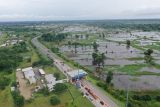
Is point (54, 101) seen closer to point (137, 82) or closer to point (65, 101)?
point (65, 101)

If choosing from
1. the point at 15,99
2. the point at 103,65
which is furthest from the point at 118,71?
the point at 15,99

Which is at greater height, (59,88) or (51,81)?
(59,88)

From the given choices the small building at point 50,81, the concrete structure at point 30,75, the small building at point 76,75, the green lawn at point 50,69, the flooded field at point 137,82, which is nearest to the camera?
the small building at point 50,81

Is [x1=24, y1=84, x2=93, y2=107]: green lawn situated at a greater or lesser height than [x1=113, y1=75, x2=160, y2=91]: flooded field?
greater

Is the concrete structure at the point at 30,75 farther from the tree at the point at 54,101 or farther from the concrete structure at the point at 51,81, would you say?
the tree at the point at 54,101

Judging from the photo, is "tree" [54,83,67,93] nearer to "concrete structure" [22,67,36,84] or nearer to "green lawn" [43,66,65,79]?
"concrete structure" [22,67,36,84]

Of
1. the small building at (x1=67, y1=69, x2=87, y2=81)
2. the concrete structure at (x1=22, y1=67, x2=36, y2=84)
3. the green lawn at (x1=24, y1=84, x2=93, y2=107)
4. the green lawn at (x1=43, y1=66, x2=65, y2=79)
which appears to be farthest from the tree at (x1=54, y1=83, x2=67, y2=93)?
the green lawn at (x1=43, y1=66, x2=65, y2=79)

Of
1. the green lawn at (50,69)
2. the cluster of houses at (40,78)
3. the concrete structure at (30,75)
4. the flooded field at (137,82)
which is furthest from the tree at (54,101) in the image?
the green lawn at (50,69)

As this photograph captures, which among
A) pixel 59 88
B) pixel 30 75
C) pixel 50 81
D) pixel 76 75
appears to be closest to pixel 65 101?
pixel 59 88
